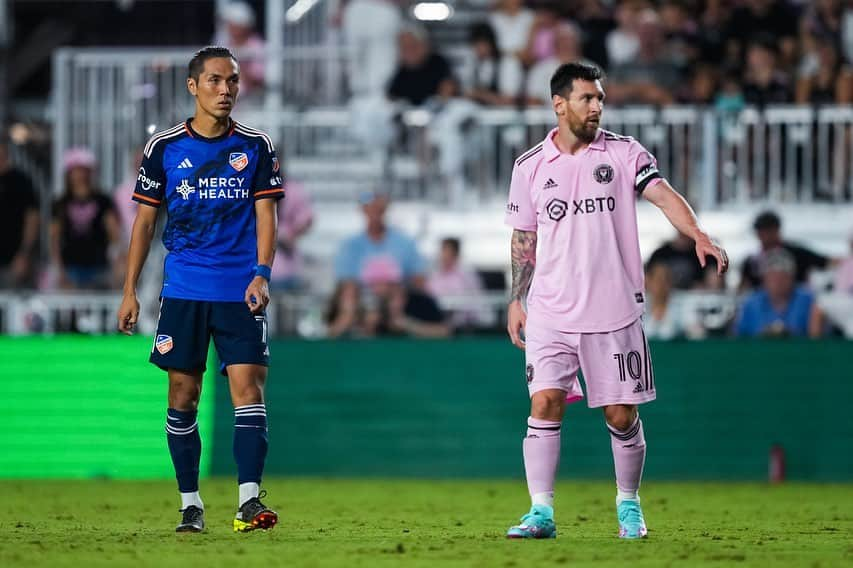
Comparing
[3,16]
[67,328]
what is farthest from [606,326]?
[3,16]

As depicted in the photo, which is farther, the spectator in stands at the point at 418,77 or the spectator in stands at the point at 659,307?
the spectator in stands at the point at 418,77

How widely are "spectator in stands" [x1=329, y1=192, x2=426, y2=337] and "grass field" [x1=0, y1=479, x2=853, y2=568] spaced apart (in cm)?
306

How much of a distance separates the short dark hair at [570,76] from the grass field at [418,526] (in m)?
2.19

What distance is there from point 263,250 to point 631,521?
2259mm

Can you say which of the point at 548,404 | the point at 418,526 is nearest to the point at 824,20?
the point at 418,526

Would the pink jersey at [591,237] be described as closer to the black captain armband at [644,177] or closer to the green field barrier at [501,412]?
the black captain armband at [644,177]

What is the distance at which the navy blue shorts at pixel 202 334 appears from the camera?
8.52 metres

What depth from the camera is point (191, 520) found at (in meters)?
8.55

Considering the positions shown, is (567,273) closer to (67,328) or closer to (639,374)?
(639,374)

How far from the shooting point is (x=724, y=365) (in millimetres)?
14406

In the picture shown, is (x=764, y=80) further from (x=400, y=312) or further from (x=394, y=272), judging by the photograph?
(x=400, y=312)

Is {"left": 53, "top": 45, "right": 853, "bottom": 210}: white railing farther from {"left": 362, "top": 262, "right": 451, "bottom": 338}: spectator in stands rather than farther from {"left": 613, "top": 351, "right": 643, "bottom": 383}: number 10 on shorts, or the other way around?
{"left": 613, "top": 351, "right": 643, "bottom": 383}: number 10 on shorts

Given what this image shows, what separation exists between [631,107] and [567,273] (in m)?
10.6

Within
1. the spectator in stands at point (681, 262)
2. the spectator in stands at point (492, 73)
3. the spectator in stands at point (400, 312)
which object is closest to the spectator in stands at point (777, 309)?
the spectator in stands at point (681, 262)
